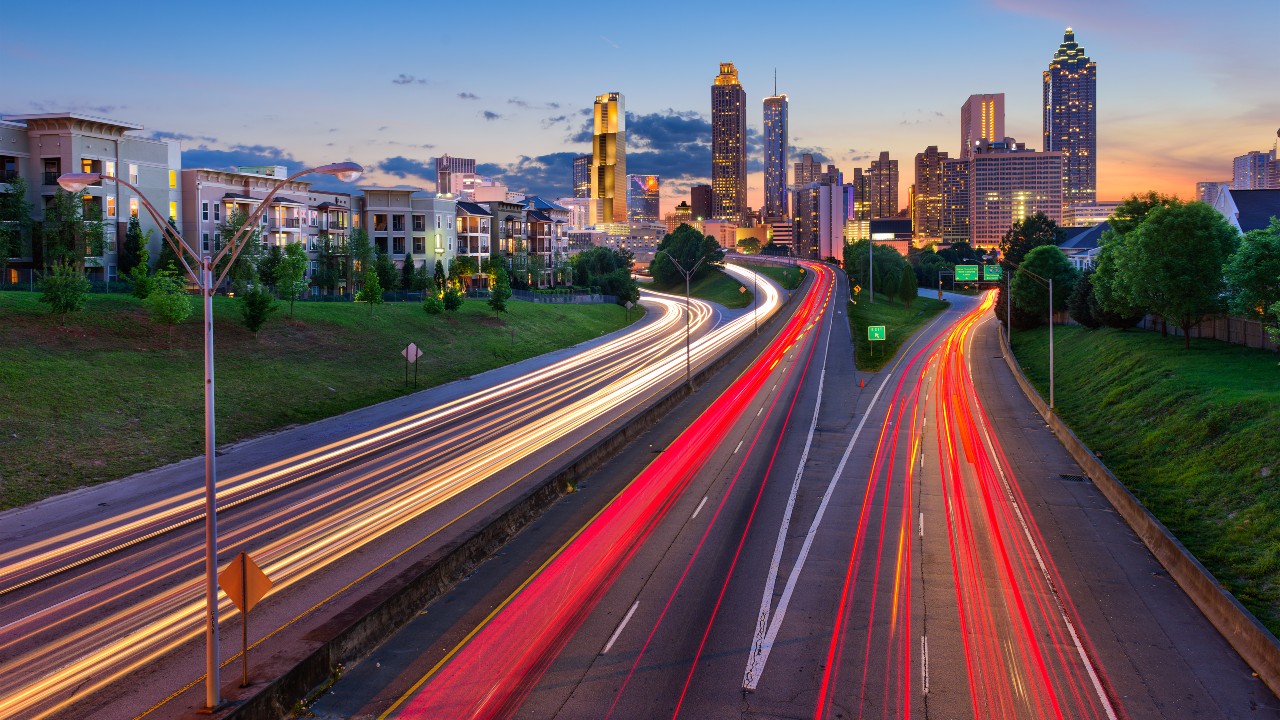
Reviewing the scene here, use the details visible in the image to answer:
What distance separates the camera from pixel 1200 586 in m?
20.5

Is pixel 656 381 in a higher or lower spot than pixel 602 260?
lower

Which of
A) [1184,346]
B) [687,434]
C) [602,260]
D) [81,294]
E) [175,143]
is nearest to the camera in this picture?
[687,434]

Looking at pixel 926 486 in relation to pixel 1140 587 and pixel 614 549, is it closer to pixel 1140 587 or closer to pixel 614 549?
pixel 1140 587

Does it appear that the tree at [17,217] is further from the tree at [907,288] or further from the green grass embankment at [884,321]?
the tree at [907,288]

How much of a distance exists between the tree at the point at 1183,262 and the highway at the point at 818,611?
22074 millimetres

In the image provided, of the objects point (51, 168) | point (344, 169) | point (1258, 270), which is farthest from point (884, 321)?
point (344, 169)

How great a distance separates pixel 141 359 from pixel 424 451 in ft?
59.2

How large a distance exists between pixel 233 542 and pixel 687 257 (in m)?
140

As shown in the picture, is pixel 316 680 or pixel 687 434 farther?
pixel 687 434

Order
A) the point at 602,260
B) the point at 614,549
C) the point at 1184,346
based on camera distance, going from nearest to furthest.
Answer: the point at 614,549 → the point at 1184,346 → the point at 602,260

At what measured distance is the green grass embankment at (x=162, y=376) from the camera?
1298 inches

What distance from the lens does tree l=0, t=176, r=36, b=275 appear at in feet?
206

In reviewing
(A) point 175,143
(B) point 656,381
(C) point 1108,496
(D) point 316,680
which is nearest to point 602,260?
(A) point 175,143

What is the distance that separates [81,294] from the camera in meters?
46.2
